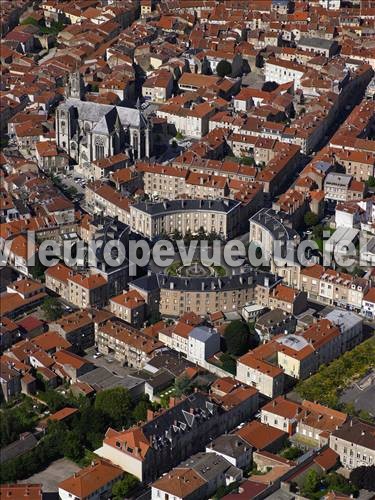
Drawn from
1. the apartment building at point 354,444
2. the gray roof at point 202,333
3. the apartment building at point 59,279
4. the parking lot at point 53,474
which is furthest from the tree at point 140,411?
the apartment building at point 59,279

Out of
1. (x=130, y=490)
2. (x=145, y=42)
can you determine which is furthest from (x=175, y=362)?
(x=145, y=42)

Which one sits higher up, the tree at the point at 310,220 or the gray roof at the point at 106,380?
the tree at the point at 310,220

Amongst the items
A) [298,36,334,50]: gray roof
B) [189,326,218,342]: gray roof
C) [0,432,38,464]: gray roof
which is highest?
[298,36,334,50]: gray roof

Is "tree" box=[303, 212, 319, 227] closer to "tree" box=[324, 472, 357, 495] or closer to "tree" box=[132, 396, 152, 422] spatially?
"tree" box=[132, 396, 152, 422]

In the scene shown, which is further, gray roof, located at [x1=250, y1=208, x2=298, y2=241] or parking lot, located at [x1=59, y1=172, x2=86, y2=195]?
parking lot, located at [x1=59, y1=172, x2=86, y2=195]

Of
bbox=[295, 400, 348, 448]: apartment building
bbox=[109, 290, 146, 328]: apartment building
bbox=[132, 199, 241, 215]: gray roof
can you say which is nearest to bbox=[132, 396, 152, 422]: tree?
bbox=[295, 400, 348, 448]: apartment building

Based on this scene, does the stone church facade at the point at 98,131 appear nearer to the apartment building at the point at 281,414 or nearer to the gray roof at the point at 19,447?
the apartment building at the point at 281,414
